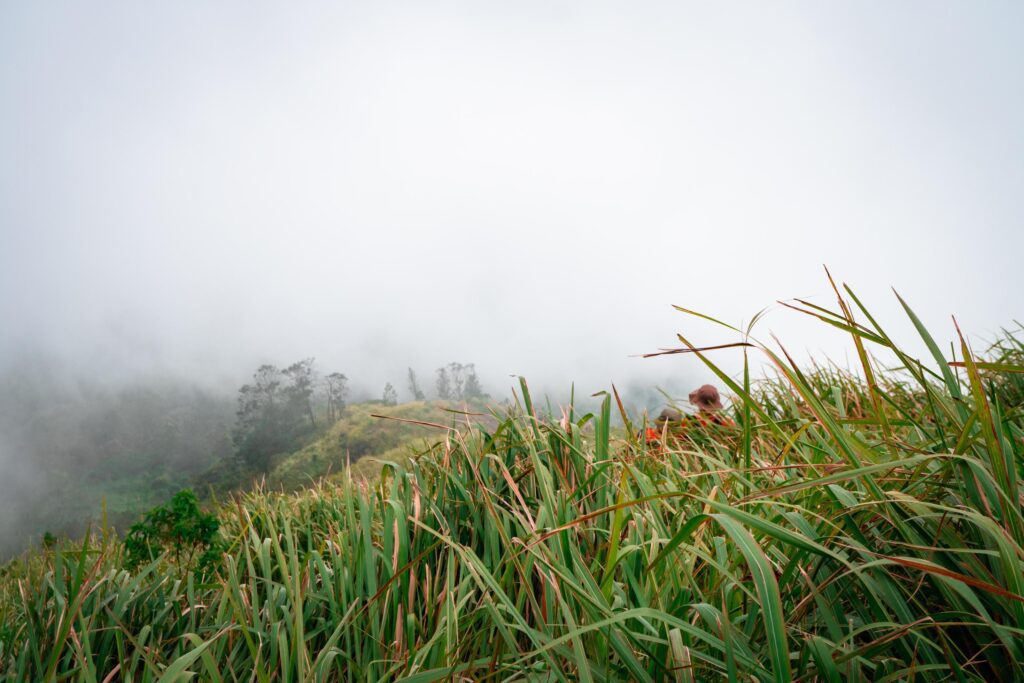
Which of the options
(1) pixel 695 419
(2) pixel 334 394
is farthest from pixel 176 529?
(2) pixel 334 394

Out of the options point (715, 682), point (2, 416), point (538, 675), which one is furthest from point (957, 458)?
point (2, 416)

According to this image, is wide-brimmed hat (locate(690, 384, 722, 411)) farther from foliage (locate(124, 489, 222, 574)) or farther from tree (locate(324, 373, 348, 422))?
tree (locate(324, 373, 348, 422))

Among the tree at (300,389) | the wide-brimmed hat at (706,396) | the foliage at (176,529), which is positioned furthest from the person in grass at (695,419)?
the tree at (300,389)

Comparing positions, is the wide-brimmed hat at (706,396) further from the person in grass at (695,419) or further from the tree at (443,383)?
the tree at (443,383)

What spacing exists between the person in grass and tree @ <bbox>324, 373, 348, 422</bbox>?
69.3 metres

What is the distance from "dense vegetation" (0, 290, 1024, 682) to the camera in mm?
938

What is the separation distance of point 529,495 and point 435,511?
0.41 m

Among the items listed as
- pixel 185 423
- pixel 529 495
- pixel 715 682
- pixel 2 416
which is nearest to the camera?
pixel 715 682

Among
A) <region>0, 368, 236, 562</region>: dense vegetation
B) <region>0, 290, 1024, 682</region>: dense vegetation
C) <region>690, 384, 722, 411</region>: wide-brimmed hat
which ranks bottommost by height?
<region>0, 368, 236, 562</region>: dense vegetation

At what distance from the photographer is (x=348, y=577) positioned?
1.69 m

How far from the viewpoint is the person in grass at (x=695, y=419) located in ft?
10.3

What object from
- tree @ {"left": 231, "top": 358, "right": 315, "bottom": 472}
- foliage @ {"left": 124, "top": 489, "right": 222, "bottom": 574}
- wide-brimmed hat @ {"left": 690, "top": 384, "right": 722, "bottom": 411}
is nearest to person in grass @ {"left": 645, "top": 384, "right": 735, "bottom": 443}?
wide-brimmed hat @ {"left": 690, "top": 384, "right": 722, "bottom": 411}

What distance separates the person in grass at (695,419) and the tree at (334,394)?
69.3 meters

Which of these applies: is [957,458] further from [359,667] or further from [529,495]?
[359,667]
